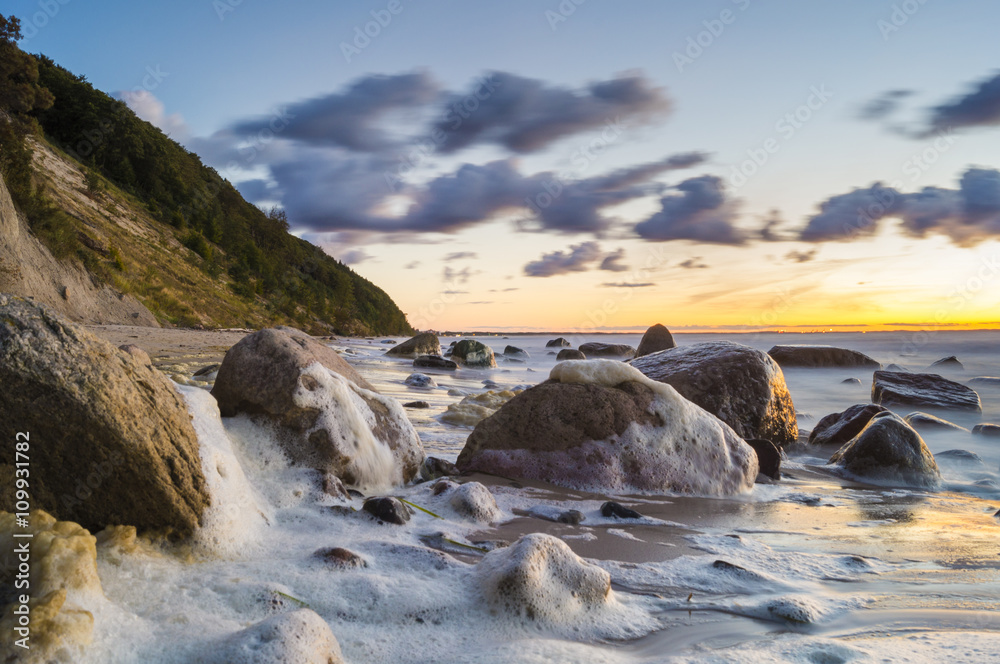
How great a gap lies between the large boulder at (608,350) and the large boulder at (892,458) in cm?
2023

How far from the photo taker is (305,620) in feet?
5.66

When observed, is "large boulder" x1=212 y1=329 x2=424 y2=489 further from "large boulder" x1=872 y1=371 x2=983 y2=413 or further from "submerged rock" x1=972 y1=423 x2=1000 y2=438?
"large boulder" x1=872 y1=371 x2=983 y2=413

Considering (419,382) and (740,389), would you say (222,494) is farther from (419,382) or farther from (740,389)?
(419,382)

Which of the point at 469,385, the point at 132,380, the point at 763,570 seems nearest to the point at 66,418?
the point at 132,380

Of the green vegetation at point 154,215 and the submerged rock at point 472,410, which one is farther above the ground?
the green vegetation at point 154,215

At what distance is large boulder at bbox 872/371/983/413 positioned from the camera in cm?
1050

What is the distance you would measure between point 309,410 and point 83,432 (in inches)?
66.3

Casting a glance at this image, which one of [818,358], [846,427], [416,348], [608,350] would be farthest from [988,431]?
[608,350]

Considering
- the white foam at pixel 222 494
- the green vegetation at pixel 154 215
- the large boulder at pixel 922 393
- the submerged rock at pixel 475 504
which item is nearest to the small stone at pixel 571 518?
the submerged rock at pixel 475 504

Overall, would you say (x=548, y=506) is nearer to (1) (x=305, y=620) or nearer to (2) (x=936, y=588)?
(2) (x=936, y=588)

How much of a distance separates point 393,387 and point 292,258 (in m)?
39.1

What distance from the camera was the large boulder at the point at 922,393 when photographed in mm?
10500

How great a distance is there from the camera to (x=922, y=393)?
10773 millimetres

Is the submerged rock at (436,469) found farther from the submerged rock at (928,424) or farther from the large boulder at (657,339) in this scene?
the large boulder at (657,339)
